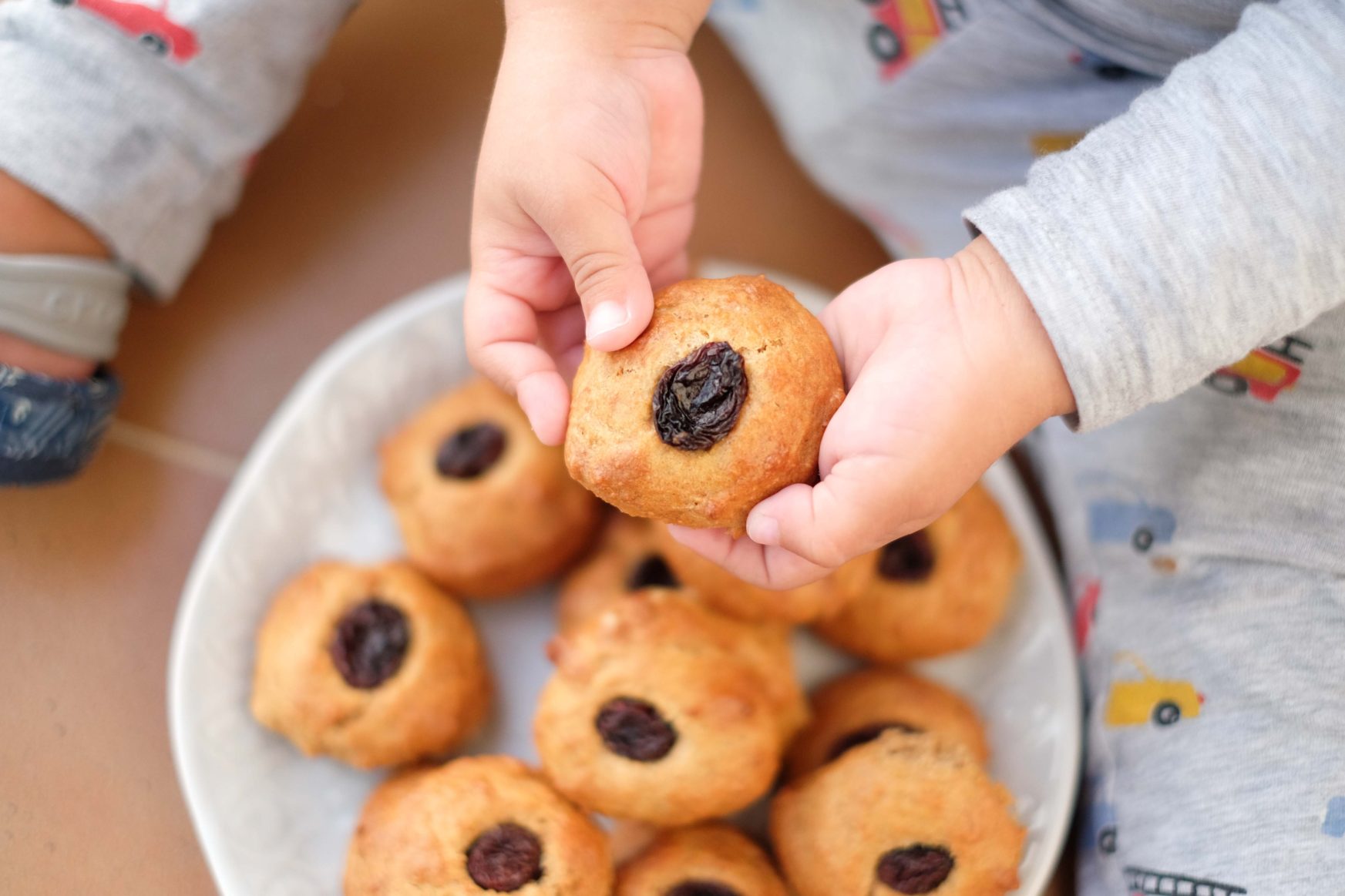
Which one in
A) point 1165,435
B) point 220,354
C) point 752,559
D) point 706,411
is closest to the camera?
point 706,411

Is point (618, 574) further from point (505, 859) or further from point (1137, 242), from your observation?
point (1137, 242)

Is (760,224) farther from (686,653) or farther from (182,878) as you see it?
(182,878)

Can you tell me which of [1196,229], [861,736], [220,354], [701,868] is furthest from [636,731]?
[220,354]

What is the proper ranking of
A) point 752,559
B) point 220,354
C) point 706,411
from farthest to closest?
point 220,354, point 752,559, point 706,411

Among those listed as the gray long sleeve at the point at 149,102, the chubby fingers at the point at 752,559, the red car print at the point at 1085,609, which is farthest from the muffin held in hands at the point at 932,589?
the gray long sleeve at the point at 149,102

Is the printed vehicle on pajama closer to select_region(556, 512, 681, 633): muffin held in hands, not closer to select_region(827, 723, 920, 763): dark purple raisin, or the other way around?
select_region(827, 723, 920, 763): dark purple raisin

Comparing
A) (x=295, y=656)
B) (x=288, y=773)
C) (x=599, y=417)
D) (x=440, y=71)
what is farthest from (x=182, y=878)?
(x=440, y=71)

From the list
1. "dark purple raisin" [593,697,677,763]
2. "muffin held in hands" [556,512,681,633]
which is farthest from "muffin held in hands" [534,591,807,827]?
"muffin held in hands" [556,512,681,633]
